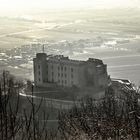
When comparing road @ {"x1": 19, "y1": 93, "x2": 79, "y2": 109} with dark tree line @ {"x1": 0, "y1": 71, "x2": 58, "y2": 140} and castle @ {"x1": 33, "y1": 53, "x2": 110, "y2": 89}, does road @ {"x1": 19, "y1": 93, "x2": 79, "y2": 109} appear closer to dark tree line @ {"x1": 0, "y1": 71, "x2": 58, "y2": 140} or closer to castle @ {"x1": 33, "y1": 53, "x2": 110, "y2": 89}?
castle @ {"x1": 33, "y1": 53, "x2": 110, "y2": 89}

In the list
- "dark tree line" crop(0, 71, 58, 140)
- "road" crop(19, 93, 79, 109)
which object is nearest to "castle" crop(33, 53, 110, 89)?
"road" crop(19, 93, 79, 109)

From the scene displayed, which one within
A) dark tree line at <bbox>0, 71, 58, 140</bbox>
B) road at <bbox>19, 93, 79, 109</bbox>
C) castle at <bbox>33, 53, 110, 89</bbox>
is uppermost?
dark tree line at <bbox>0, 71, 58, 140</bbox>

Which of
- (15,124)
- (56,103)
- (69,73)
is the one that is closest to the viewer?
(15,124)

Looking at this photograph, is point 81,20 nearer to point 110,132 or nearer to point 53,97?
point 53,97

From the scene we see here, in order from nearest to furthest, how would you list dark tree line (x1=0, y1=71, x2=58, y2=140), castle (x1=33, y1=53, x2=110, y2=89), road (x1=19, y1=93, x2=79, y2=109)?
dark tree line (x1=0, y1=71, x2=58, y2=140)
road (x1=19, y1=93, x2=79, y2=109)
castle (x1=33, y1=53, x2=110, y2=89)

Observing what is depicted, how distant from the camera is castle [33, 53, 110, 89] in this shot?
8.62 m

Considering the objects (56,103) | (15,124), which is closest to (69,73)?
(56,103)

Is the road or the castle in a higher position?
the castle

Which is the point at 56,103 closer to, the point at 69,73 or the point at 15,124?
the point at 69,73

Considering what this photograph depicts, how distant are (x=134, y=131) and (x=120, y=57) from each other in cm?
1048

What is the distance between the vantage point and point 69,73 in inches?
344

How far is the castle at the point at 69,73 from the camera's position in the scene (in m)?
8.62

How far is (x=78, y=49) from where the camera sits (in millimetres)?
13680

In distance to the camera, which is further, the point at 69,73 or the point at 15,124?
the point at 69,73
